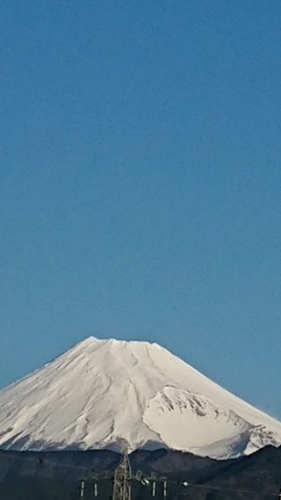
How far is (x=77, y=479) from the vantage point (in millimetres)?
100812

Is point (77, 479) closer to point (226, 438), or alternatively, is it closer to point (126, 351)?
point (226, 438)

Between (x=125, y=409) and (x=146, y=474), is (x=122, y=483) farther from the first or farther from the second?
(x=125, y=409)

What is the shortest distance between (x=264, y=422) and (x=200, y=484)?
37.2 meters

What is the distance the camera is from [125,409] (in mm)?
125000

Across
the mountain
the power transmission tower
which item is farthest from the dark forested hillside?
the power transmission tower

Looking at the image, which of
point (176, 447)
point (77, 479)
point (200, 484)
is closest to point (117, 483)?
point (200, 484)

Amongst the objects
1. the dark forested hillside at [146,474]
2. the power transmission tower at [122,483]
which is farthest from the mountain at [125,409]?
the power transmission tower at [122,483]

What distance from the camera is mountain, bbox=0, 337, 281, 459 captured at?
11825 cm

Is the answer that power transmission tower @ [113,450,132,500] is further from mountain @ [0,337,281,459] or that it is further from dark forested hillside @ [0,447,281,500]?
mountain @ [0,337,281,459]

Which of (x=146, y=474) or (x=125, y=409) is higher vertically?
(x=125, y=409)

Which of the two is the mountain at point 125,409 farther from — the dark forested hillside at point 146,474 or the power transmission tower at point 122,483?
the power transmission tower at point 122,483

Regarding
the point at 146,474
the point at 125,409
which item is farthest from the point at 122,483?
the point at 125,409

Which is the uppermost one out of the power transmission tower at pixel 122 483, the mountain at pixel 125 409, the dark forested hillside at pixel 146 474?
the mountain at pixel 125 409

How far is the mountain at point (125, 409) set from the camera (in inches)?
4656
